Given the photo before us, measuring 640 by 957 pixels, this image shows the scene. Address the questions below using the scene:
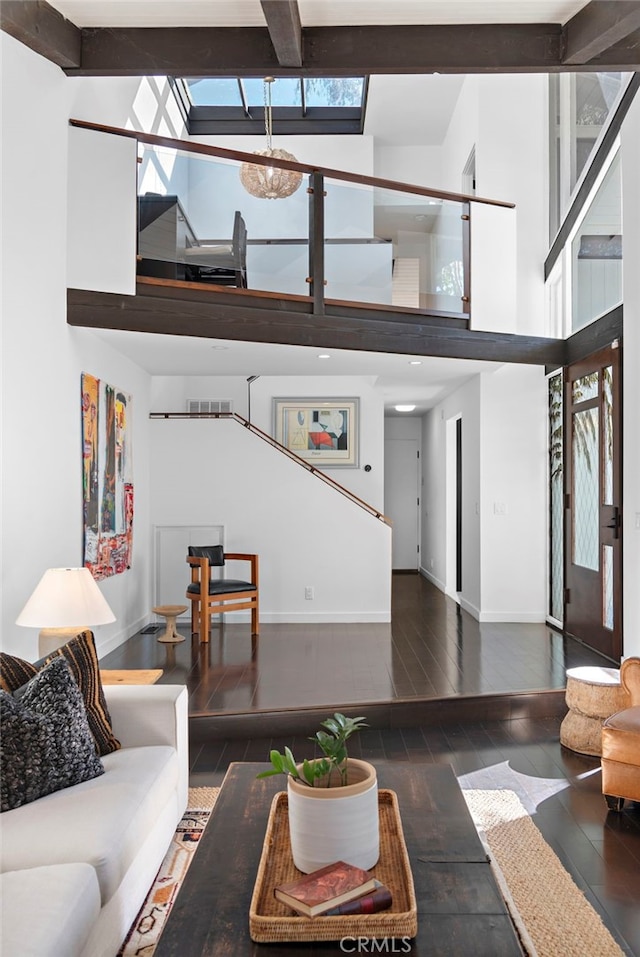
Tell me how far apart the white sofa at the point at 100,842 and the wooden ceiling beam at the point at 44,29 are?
9.38 ft

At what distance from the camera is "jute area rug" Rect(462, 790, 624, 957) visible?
2.27 m

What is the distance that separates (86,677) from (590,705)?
2722 millimetres

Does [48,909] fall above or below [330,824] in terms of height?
below

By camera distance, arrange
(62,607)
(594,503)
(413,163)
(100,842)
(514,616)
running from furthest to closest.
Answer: (413,163) → (514,616) → (594,503) → (62,607) → (100,842)

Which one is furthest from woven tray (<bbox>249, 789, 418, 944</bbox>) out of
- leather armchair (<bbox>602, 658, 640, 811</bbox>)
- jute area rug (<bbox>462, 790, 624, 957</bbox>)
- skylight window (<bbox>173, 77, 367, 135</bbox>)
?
skylight window (<bbox>173, 77, 367, 135</bbox>)

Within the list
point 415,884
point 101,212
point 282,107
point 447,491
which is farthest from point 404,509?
point 415,884

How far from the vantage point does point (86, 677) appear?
289cm

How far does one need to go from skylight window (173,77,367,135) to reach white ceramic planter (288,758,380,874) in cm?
926

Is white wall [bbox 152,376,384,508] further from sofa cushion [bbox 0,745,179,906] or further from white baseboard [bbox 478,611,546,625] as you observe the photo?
sofa cushion [bbox 0,745,179,906]

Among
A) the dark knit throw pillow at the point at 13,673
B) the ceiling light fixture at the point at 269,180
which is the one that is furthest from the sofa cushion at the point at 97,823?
the ceiling light fixture at the point at 269,180

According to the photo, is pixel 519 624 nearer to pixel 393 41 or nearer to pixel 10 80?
pixel 393 41

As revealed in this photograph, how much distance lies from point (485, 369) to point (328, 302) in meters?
1.99

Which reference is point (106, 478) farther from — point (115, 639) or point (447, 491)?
point (447, 491)

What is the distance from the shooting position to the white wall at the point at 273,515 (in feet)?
24.0
